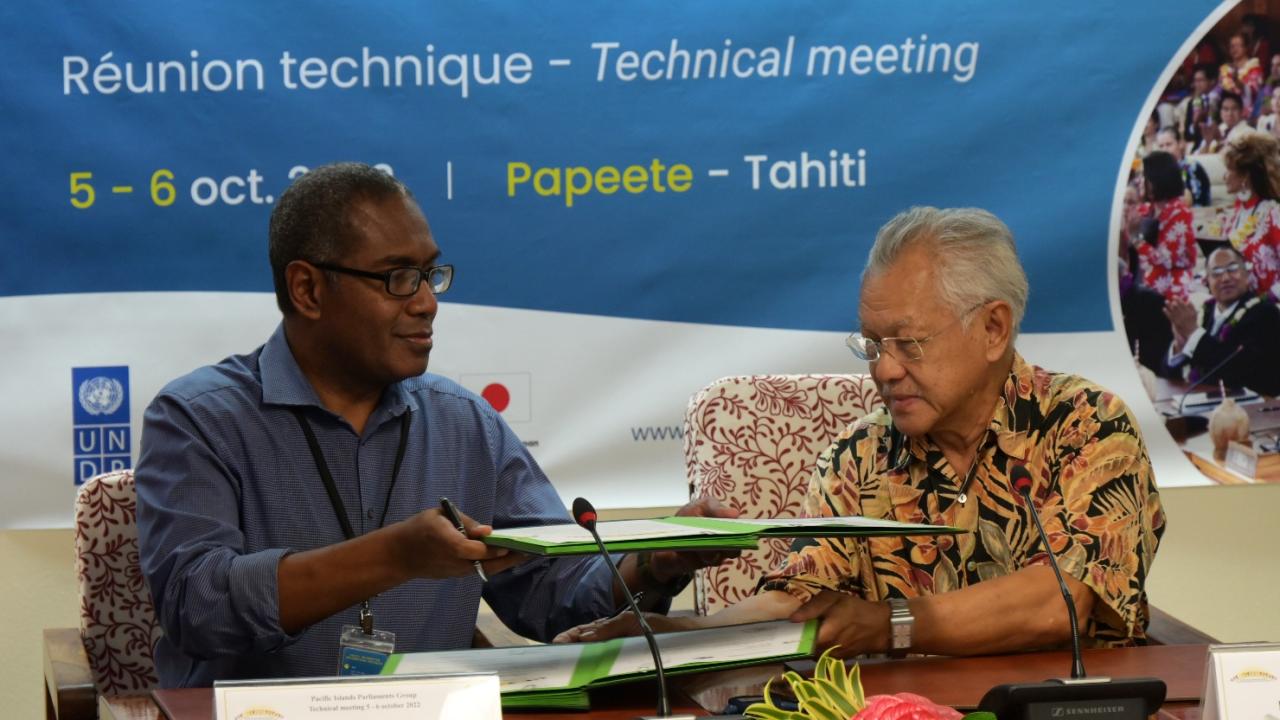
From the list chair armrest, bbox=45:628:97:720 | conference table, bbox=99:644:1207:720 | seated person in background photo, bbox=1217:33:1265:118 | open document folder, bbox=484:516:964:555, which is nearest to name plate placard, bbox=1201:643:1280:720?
conference table, bbox=99:644:1207:720

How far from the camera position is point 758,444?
2.88 meters

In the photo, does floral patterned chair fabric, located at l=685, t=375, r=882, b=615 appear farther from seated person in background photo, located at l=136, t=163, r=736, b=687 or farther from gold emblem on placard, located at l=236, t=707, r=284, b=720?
gold emblem on placard, located at l=236, t=707, r=284, b=720

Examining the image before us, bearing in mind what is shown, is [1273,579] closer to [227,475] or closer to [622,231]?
[622,231]

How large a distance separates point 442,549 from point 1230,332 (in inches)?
91.9

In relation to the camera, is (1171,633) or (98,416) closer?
(1171,633)

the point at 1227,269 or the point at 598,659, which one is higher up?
the point at 1227,269

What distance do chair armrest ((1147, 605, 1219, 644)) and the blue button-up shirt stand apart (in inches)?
33.1

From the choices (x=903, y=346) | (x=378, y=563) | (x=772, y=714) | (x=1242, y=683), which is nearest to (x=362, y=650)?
(x=378, y=563)

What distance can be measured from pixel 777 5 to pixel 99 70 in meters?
1.47

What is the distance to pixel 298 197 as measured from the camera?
2.43 meters

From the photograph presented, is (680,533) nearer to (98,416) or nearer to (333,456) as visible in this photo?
(333,456)

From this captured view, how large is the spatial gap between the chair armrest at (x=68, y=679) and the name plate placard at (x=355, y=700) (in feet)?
3.04

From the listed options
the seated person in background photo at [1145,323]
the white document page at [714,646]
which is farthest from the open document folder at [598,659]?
the seated person in background photo at [1145,323]

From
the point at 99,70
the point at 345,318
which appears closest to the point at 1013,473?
the point at 345,318
